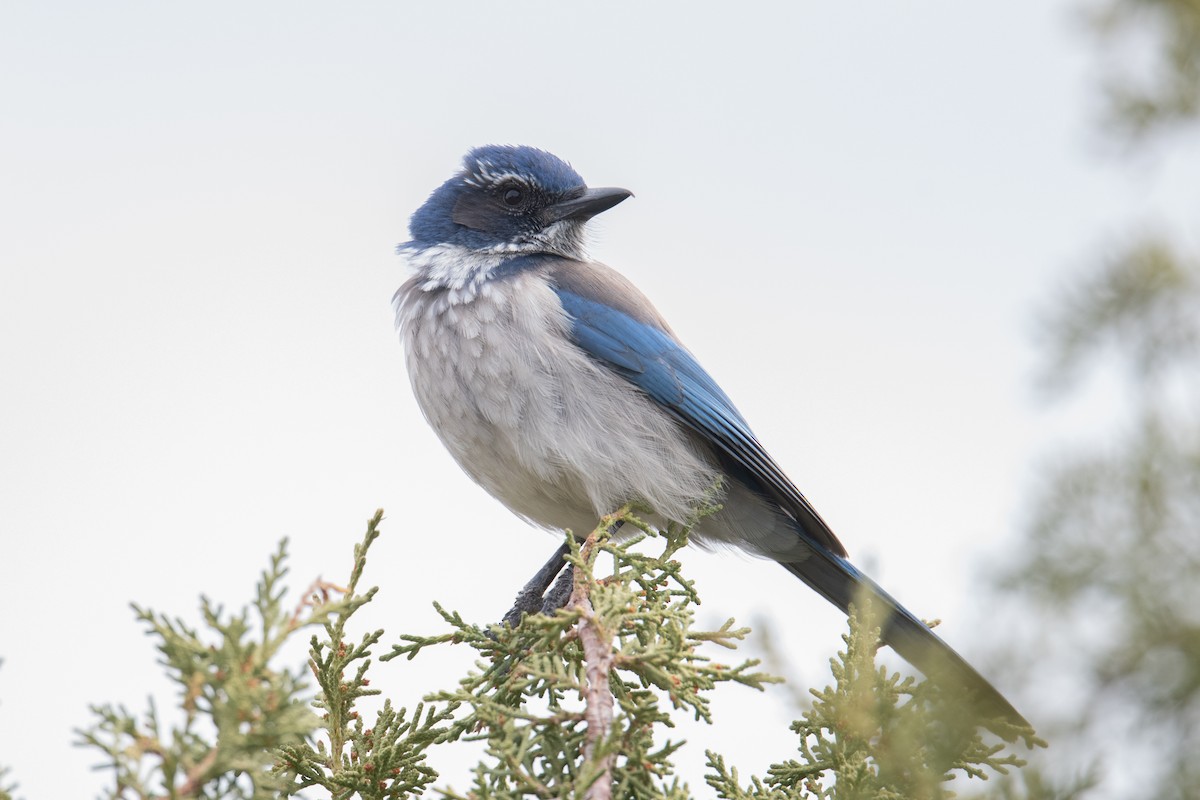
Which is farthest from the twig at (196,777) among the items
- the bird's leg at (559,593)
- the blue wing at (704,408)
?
the blue wing at (704,408)

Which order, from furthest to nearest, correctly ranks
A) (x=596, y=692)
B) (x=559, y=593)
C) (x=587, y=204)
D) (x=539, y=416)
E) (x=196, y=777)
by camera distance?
(x=587, y=204) → (x=539, y=416) → (x=559, y=593) → (x=596, y=692) → (x=196, y=777)

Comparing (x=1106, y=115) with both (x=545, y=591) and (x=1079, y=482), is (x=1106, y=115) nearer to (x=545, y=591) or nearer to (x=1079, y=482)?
(x=1079, y=482)

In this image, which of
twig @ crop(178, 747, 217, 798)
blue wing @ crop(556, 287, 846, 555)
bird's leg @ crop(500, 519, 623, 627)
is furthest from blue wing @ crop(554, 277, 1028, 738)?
twig @ crop(178, 747, 217, 798)

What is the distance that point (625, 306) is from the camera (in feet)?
18.0

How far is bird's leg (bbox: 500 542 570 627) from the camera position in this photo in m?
5.10

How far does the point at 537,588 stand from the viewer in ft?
17.0

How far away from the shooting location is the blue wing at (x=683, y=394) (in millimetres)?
5180

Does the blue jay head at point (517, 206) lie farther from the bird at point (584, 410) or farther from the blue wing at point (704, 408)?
the blue wing at point (704, 408)

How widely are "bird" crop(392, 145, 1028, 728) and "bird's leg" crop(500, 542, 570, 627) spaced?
0.18 metres

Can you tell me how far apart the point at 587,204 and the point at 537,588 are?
193 cm

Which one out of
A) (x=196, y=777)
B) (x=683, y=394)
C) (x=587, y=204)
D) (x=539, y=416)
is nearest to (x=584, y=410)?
(x=539, y=416)

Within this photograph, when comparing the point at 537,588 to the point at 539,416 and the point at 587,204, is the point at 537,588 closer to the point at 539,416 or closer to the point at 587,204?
the point at 539,416

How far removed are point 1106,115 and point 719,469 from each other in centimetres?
301

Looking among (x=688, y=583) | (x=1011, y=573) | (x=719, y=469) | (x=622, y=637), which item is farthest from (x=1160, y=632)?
(x=719, y=469)
